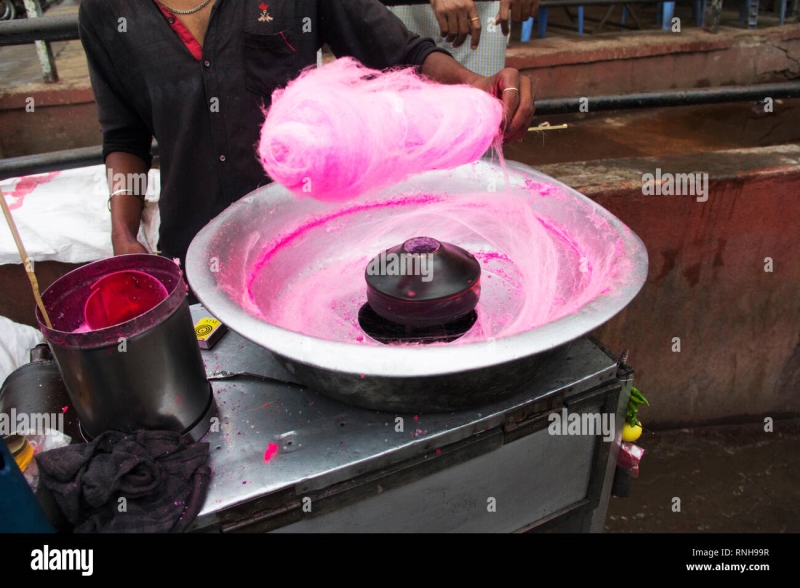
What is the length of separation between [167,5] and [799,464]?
3674mm

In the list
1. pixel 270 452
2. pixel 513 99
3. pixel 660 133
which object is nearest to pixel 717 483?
pixel 513 99

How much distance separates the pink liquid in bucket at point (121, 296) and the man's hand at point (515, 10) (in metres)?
1.84

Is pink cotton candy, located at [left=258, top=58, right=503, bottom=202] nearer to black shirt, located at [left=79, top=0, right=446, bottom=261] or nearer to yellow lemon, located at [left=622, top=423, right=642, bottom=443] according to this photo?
black shirt, located at [left=79, top=0, right=446, bottom=261]

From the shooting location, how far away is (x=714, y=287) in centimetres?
281

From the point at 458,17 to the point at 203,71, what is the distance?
3.34ft

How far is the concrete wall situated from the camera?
2.56m

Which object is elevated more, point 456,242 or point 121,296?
point 121,296

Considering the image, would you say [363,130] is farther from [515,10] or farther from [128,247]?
[515,10]

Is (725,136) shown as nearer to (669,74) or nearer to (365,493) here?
(669,74)

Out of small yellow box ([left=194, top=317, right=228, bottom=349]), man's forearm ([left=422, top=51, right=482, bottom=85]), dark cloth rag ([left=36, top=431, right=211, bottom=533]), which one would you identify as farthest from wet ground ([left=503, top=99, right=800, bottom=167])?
dark cloth rag ([left=36, top=431, right=211, bottom=533])

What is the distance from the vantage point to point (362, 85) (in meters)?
1.44

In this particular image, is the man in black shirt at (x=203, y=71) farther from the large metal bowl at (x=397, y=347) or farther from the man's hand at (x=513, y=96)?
the large metal bowl at (x=397, y=347)

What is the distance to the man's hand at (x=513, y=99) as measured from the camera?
1.46m

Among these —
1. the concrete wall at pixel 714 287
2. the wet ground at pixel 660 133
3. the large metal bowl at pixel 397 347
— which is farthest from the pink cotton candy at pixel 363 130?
the wet ground at pixel 660 133
